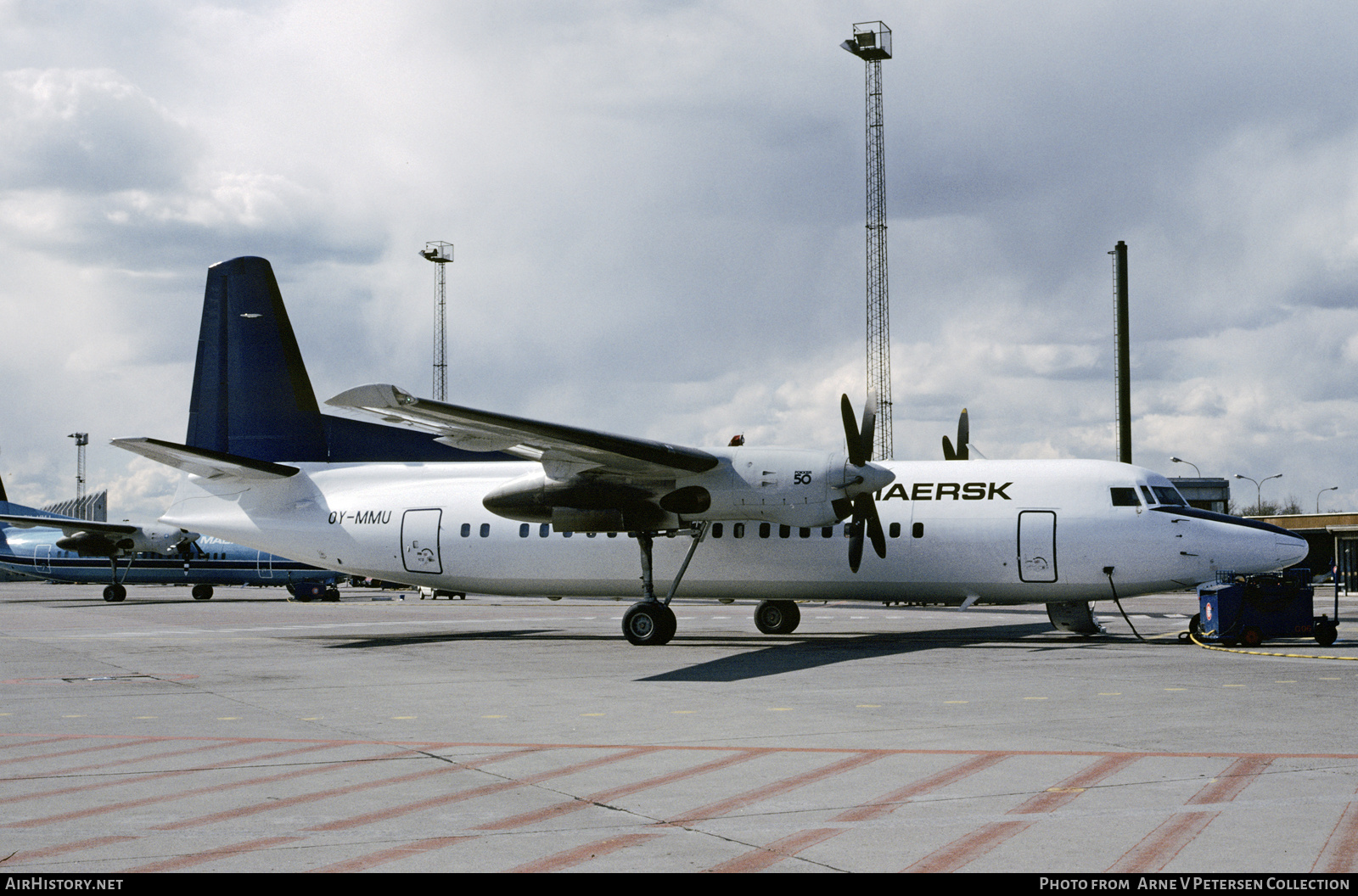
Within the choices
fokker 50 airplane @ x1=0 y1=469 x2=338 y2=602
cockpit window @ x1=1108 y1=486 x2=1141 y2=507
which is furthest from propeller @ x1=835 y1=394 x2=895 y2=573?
fokker 50 airplane @ x1=0 y1=469 x2=338 y2=602

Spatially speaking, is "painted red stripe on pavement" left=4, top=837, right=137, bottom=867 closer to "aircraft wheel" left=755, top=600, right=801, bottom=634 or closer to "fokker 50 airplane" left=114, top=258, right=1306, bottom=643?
"fokker 50 airplane" left=114, top=258, right=1306, bottom=643

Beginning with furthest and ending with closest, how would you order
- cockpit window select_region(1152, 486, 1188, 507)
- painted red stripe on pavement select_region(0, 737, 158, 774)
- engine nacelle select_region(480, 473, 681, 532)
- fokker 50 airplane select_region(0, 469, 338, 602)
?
fokker 50 airplane select_region(0, 469, 338, 602), engine nacelle select_region(480, 473, 681, 532), cockpit window select_region(1152, 486, 1188, 507), painted red stripe on pavement select_region(0, 737, 158, 774)

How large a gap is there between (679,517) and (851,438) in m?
3.86

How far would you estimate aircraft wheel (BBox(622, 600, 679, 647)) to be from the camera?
22875 millimetres

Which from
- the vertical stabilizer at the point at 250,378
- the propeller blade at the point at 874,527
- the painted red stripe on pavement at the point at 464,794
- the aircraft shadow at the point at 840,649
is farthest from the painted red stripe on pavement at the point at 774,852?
the vertical stabilizer at the point at 250,378

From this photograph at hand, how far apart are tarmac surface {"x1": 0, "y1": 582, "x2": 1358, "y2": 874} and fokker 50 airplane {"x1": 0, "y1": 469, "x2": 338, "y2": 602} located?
3629 cm

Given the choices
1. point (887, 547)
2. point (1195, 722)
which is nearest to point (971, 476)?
point (887, 547)

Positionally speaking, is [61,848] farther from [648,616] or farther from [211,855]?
[648,616]

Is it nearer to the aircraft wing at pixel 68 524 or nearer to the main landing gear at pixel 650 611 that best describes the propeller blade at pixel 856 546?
the main landing gear at pixel 650 611

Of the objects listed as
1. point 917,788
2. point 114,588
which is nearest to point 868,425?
point 917,788

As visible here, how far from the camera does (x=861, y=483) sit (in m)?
21.4

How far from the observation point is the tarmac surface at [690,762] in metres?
6.91

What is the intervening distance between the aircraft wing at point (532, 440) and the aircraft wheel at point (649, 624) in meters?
2.81

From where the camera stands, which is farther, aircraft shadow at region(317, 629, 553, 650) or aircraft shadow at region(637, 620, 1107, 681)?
aircraft shadow at region(317, 629, 553, 650)
